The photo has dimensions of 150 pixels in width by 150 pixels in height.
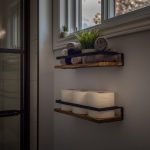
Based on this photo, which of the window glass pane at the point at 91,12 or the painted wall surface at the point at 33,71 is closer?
the window glass pane at the point at 91,12

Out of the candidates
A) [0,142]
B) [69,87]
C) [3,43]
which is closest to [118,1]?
[69,87]

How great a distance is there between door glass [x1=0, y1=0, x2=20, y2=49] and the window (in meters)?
0.43

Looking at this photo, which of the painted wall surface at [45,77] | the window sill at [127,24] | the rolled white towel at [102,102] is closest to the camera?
the window sill at [127,24]

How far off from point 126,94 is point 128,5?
0.55 metres

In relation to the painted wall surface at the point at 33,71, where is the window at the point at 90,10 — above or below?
above

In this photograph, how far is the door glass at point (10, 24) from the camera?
6.77 feet

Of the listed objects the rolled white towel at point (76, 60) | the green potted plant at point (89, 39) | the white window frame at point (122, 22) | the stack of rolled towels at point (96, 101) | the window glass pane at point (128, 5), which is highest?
the window glass pane at point (128, 5)

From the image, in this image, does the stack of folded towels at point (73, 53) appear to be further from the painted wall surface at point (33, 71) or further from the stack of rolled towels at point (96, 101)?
the painted wall surface at point (33, 71)

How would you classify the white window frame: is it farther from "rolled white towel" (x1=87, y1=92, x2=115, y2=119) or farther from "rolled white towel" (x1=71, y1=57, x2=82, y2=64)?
"rolled white towel" (x1=87, y1=92, x2=115, y2=119)

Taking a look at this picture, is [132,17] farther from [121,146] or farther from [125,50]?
[121,146]

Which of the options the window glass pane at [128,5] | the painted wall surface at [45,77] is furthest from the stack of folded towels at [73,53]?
the painted wall surface at [45,77]

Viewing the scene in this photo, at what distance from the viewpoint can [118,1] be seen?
1.53m

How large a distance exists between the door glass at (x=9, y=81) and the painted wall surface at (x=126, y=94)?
64 cm

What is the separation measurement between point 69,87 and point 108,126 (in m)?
0.53
